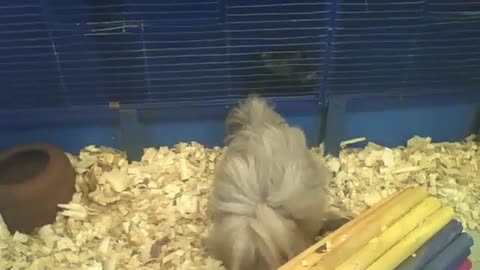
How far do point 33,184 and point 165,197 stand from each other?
30 cm

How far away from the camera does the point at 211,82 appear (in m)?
1.75

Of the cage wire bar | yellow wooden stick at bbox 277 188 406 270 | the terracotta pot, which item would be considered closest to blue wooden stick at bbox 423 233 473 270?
yellow wooden stick at bbox 277 188 406 270

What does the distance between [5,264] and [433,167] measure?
1.00m

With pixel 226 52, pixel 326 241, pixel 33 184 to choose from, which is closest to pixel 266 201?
pixel 326 241

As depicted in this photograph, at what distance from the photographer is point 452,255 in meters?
1.44

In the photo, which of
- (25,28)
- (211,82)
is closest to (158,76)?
(211,82)

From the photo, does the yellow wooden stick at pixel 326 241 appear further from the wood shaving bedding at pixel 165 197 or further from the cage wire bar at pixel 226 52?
the cage wire bar at pixel 226 52

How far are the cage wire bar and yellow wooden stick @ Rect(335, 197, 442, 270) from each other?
377 mm

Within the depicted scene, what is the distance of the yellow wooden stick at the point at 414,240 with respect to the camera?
1374 mm

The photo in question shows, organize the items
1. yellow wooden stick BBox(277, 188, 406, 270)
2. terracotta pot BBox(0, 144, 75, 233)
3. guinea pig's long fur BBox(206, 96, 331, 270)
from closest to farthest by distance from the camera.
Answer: yellow wooden stick BBox(277, 188, 406, 270) → guinea pig's long fur BBox(206, 96, 331, 270) → terracotta pot BBox(0, 144, 75, 233)

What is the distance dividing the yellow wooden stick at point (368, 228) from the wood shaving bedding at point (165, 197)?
0.25 m

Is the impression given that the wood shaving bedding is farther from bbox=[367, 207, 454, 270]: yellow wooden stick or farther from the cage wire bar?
bbox=[367, 207, 454, 270]: yellow wooden stick

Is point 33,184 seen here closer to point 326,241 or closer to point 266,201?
point 266,201

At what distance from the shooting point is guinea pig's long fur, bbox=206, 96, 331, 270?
145cm
